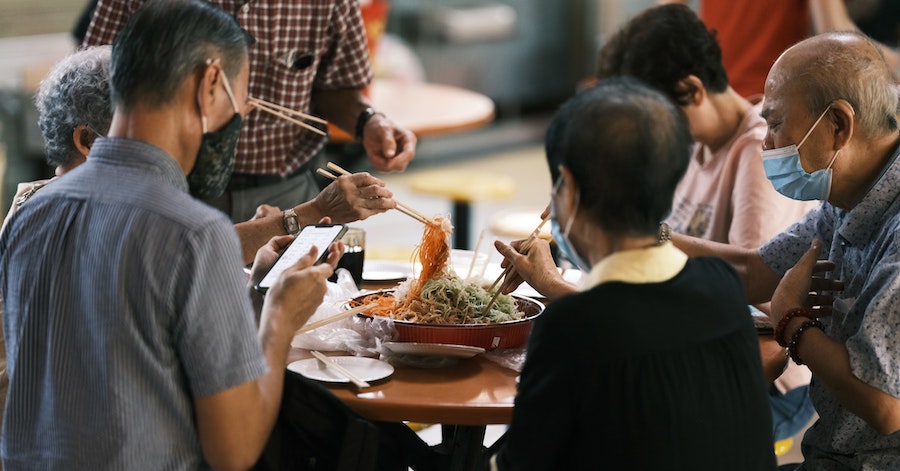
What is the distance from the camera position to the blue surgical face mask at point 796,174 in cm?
229

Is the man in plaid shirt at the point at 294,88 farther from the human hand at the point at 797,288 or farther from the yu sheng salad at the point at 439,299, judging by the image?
the human hand at the point at 797,288

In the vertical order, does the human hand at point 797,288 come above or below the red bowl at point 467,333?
above

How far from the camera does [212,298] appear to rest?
5.66 feet

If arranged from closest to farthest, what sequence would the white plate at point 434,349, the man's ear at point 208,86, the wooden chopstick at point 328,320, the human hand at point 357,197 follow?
the man's ear at point 208,86, the white plate at point 434,349, the wooden chopstick at point 328,320, the human hand at point 357,197

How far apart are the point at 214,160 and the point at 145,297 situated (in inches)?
13.1

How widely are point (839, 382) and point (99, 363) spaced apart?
4.41 ft

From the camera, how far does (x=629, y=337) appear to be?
63.5 inches

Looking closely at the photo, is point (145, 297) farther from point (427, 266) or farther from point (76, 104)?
point (427, 266)

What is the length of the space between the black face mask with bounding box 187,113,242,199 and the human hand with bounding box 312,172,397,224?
669 millimetres

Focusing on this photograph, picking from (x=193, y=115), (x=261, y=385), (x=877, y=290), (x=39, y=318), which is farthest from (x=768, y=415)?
(x=39, y=318)

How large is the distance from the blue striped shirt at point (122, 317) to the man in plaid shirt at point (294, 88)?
158 centimetres

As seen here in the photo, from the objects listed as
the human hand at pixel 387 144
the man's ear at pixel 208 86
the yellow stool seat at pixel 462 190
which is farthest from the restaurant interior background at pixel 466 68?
the man's ear at pixel 208 86

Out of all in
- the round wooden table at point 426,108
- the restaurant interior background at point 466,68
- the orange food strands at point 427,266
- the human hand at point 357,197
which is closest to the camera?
the orange food strands at point 427,266

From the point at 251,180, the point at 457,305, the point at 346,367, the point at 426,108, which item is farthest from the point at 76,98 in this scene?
the point at 426,108
